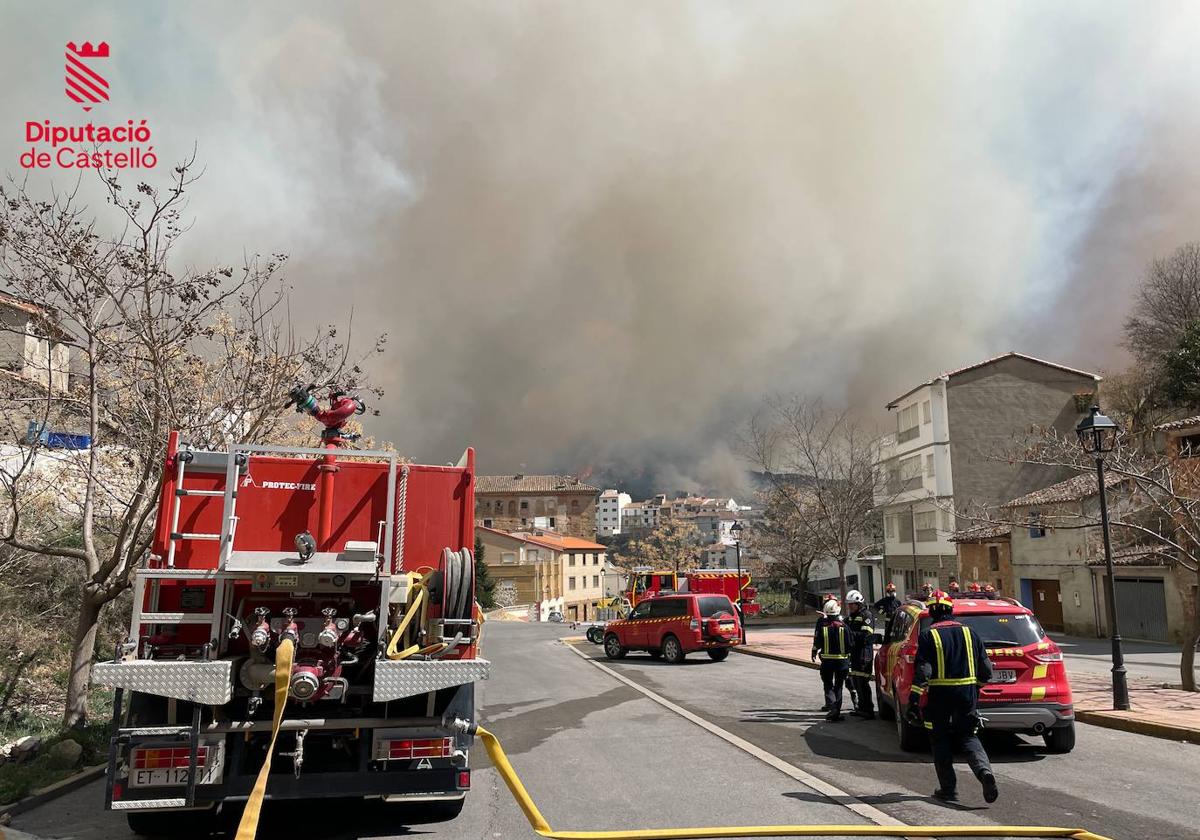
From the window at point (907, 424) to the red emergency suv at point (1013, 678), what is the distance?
111 ft

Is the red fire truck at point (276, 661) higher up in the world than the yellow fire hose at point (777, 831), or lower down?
higher up

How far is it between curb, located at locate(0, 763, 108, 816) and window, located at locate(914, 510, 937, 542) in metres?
35.8

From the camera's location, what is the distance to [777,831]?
5348mm

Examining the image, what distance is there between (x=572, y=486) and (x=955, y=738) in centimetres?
10782

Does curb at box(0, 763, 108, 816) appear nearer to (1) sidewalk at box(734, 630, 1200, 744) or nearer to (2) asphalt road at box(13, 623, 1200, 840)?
(2) asphalt road at box(13, 623, 1200, 840)

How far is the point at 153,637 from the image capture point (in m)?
5.25

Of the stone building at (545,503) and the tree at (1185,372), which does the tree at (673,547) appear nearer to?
the tree at (1185,372)

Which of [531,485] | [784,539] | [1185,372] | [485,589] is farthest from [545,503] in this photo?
[1185,372]

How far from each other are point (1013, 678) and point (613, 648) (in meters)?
14.3

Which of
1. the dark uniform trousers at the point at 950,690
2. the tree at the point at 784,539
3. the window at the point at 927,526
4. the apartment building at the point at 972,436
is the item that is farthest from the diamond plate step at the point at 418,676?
the window at the point at 927,526

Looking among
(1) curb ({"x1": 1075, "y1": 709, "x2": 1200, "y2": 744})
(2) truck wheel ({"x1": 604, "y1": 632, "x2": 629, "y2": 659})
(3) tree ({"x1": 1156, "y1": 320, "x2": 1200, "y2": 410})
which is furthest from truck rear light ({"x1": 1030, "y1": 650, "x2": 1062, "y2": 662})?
(3) tree ({"x1": 1156, "y1": 320, "x2": 1200, "y2": 410})

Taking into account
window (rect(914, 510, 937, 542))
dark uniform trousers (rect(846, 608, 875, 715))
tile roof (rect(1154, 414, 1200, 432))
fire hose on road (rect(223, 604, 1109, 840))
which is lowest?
fire hose on road (rect(223, 604, 1109, 840))

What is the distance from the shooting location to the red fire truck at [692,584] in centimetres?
2744

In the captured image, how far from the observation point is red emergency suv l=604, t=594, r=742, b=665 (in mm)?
18781
